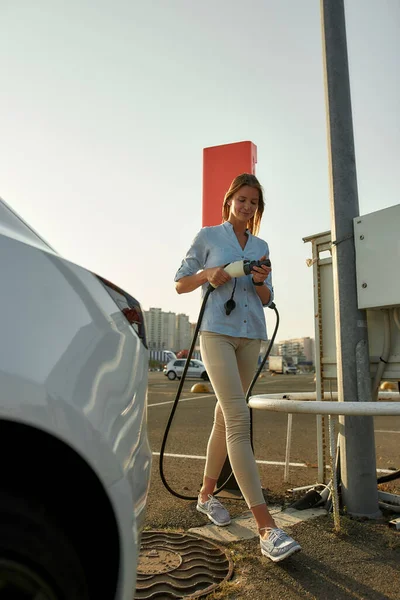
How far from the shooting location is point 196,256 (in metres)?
3.27

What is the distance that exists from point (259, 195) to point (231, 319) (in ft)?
2.70

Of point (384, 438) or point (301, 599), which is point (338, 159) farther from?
point (384, 438)

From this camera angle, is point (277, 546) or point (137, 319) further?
point (277, 546)

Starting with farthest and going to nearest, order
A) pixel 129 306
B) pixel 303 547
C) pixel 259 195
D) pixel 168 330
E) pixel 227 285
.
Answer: pixel 168 330 → pixel 259 195 → pixel 227 285 → pixel 303 547 → pixel 129 306

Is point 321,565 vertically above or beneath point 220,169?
beneath

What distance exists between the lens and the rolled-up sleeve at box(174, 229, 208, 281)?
127 inches

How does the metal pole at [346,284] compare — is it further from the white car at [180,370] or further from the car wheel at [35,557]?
the white car at [180,370]

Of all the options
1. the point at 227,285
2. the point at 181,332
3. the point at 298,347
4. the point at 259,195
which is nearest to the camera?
the point at 227,285

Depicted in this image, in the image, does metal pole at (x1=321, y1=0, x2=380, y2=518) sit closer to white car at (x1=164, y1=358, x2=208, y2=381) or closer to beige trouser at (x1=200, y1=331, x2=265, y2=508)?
beige trouser at (x1=200, y1=331, x2=265, y2=508)

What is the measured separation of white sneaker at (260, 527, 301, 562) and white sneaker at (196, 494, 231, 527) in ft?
1.78

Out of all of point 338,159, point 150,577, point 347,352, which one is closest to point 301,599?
point 150,577

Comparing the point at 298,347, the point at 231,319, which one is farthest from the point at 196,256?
the point at 298,347

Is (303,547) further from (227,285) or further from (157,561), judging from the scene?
(227,285)

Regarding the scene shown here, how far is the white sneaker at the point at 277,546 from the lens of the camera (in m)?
2.39
